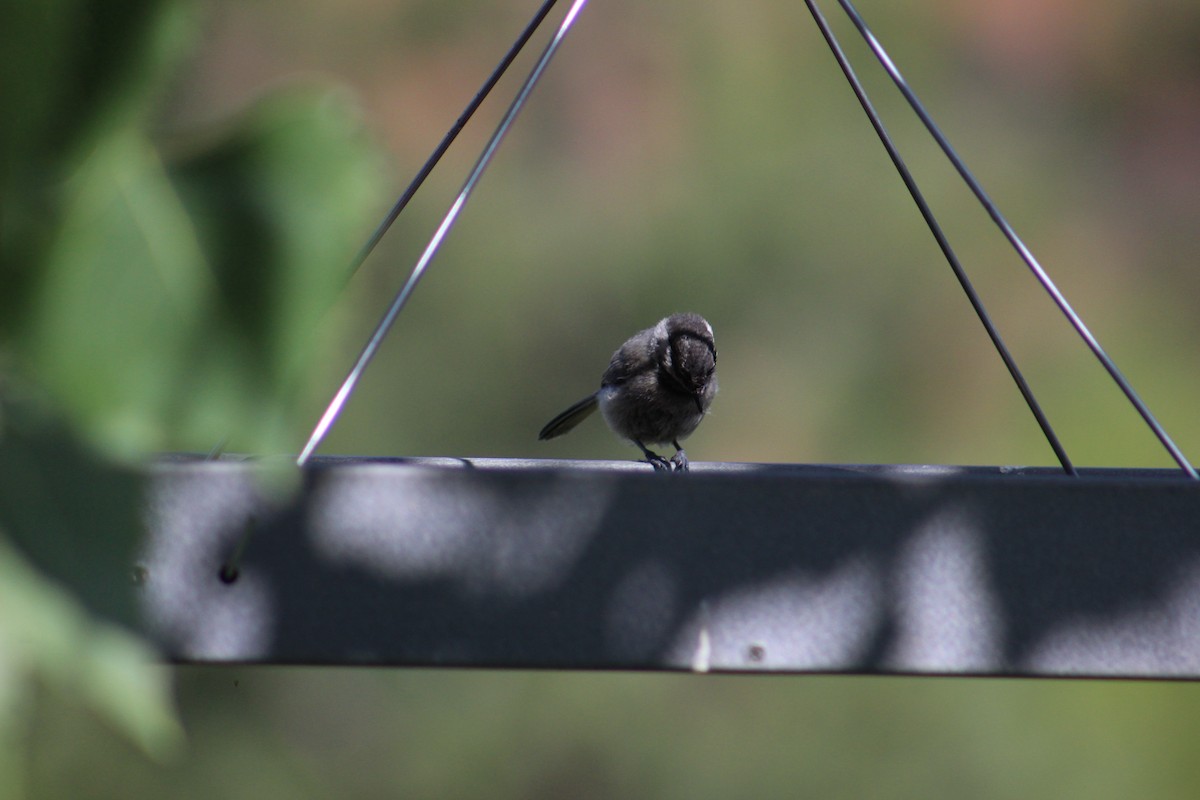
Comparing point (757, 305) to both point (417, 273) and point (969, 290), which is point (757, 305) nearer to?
point (969, 290)

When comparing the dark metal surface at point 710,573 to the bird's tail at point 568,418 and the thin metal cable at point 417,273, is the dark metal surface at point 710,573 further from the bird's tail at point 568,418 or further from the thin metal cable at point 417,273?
the bird's tail at point 568,418

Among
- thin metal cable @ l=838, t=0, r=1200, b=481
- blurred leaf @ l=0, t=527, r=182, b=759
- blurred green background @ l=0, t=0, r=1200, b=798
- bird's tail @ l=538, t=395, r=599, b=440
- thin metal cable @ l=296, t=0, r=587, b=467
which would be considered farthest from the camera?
blurred green background @ l=0, t=0, r=1200, b=798

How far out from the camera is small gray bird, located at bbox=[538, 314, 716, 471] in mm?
4230

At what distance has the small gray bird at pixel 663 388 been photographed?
4230mm

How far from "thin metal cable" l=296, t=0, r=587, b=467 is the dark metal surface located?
101 millimetres

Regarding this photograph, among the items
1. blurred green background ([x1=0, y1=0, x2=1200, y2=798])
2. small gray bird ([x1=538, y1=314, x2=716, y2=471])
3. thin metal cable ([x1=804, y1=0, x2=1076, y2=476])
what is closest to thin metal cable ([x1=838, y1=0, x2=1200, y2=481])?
thin metal cable ([x1=804, y1=0, x2=1076, y2=476])

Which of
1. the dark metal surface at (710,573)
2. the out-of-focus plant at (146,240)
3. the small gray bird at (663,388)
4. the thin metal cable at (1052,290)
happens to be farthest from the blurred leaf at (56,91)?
the small gray bird at (663,388)

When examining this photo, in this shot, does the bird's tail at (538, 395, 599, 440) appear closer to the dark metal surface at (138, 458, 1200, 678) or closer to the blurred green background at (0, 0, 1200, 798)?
the blurred green background at (0, 0, 1200, 798)

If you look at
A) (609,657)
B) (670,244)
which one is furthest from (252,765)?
(609,657)

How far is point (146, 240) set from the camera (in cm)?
32

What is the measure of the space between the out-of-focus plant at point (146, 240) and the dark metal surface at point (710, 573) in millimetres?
651

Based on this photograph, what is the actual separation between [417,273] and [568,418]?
11.5 feet

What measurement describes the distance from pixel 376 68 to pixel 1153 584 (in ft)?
20.0

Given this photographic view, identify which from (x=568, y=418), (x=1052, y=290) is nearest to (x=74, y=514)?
(x=1052, y=290)
